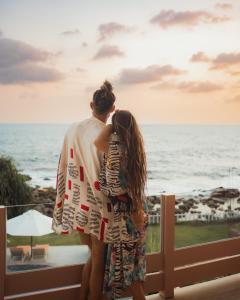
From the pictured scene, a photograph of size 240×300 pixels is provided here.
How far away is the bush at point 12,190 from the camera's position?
2.50m

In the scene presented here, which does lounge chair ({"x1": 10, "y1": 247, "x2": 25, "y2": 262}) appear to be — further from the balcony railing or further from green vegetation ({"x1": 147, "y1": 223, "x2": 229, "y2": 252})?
green vegetation ({"x1": 147, "y1": 223, "x2": 229, "y2": 252})

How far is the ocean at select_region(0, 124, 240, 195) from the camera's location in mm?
15395

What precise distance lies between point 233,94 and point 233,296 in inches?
560

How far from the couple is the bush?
0.24 meters

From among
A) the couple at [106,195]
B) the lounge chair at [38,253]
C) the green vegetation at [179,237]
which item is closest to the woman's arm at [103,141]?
the couple at [106,195]

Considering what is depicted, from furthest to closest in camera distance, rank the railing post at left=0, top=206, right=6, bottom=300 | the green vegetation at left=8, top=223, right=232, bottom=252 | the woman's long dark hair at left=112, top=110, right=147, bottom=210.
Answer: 1. the green vegetation at left=8, top=223, right=232, bottom=252
2. the railing post at left=0, top=206, right=6, bottom=300
3. the woman's long dark hair at left=112, top=110, right=147, bottom=210

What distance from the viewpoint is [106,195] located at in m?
2.27

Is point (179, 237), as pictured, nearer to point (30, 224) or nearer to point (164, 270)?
point (164, 270)

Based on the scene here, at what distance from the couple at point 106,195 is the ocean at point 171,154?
40.0 ft

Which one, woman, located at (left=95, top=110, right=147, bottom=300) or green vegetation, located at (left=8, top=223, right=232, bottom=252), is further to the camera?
green vegetation, located at (left=8, top=223, right=232, bottom=252)

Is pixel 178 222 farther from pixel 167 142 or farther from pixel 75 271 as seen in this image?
pixel 167 142

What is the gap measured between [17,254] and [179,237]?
1092 mm

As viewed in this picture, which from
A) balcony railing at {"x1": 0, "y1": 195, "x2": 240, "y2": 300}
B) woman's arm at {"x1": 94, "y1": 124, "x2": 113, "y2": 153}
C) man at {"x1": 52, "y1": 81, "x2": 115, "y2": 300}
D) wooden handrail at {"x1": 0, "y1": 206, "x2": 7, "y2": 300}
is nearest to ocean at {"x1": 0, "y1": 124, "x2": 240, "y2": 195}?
balcony railing at {"x1": 0, "y1": 195, "x2": 240, "y2": 300}

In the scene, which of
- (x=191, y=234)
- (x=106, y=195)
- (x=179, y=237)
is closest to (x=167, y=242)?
(x=179, y=237)
